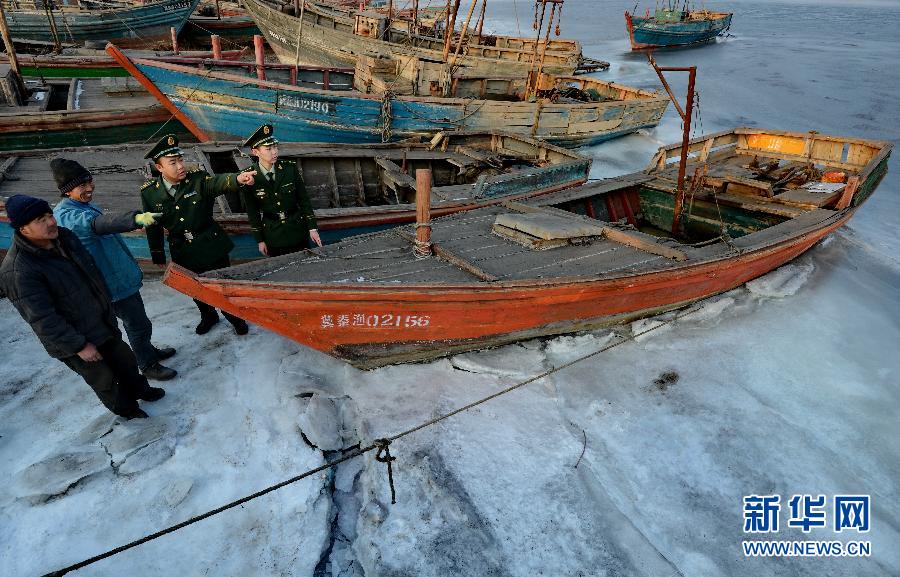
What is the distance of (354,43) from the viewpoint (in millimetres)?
16391

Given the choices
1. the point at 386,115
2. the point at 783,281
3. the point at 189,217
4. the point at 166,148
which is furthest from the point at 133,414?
the point at 783,281

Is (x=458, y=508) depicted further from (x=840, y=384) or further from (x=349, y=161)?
(x=349, y=161)

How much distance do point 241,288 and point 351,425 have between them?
1.59m

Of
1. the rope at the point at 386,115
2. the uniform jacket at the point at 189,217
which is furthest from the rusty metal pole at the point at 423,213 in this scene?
the rope at the point at 386,115

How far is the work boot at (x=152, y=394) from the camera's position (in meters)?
4.54

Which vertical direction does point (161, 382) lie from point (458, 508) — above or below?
above

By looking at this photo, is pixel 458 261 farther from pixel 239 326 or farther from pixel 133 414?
pixel 133 414

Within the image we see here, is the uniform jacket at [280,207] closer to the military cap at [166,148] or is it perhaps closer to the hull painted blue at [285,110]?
the military cap at [166,148]

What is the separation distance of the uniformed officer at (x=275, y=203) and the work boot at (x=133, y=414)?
190cm

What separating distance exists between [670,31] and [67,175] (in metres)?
42.5

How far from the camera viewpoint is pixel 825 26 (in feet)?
174

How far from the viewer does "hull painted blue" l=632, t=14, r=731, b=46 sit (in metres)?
36.8

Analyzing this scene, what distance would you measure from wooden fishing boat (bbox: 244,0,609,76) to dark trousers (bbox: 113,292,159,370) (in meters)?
12.8

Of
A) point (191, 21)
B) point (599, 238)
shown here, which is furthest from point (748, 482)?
point (191, 21)
